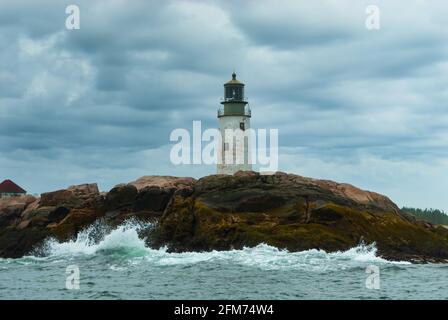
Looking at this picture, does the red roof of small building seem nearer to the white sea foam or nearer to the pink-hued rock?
the pink-hued rock

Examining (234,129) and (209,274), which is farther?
(234,129)

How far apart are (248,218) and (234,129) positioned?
54.9 feet

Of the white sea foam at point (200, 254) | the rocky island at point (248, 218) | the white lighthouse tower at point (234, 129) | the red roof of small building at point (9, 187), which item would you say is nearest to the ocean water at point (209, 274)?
the white sea foam at point (200, 254)

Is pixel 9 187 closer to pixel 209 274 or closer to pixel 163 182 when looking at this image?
pixel 163 182

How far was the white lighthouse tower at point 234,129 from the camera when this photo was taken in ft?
170

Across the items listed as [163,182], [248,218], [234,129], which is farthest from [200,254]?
[234,129]

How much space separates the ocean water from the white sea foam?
0.04 metres

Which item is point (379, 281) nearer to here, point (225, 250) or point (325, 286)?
point (325, 286)

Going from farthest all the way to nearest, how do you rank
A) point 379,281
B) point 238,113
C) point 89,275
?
point 238,113, point 89,275, point 379,281

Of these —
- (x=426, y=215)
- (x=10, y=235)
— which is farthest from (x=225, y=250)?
(x=426, y=215)

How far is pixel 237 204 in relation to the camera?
37531 mm

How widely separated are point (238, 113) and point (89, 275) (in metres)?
24.7

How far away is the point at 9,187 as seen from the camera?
70500 millimetres

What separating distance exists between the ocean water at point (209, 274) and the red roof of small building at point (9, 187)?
1269 inches
